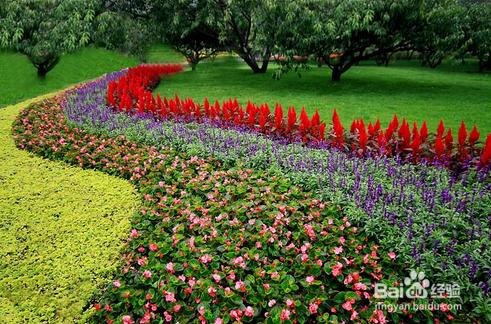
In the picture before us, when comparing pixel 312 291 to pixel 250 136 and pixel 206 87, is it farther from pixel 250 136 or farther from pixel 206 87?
pixel 206 87

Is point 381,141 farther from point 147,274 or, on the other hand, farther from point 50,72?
point 50,72

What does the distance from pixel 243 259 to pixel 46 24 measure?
1393 centimetres

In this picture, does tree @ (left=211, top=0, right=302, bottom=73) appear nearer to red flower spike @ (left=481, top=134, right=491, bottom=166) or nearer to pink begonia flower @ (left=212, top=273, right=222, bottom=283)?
red flower spike @ (left=481, top=134, right=491, bottom=166)

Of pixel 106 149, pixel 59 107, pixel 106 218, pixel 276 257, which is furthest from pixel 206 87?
pixel 276 257

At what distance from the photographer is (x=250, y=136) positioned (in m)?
5.99

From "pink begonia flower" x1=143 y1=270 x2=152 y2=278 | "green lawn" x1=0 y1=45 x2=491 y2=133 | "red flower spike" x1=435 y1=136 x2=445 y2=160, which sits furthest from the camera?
"green lawn" x1=0 y1=45 x2=491 y2=133

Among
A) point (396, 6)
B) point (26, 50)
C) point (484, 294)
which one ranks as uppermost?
point (396, 6)

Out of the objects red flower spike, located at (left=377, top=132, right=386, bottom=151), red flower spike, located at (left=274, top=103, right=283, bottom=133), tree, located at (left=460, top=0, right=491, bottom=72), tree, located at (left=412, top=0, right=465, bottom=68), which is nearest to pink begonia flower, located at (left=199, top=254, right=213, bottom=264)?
red flower spike, located at (left=377, top=132, right=386, bottom=151)

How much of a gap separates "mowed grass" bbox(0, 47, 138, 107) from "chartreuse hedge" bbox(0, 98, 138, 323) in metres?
8.71

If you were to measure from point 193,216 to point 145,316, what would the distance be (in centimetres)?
122

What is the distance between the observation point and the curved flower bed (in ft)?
9.97

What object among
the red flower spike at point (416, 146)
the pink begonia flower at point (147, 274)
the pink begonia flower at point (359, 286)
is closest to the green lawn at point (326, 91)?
the red flower spike at point (416, 146)

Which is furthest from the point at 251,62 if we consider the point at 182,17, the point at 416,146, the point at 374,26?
the point at 416,146

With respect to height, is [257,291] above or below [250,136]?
below
